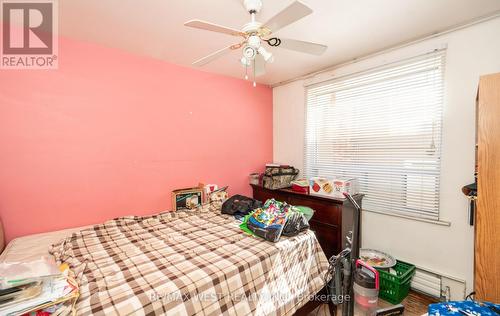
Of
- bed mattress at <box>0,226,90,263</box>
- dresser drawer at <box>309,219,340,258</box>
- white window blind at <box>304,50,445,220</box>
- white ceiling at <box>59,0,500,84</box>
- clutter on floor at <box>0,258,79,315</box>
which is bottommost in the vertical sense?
dresser drawer at <box>309,219,340,258</box>

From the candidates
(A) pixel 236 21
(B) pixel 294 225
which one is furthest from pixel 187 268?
(A) pixel 236 21

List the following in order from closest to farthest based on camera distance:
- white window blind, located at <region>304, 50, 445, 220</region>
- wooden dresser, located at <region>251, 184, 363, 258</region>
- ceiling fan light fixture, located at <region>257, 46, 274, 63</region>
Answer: ceiling fan light fixture, located at <region>257, 46, 274, 63</region>
white window blind, located at <region>304, 50, 445, 220</region>
wooden dresser, located at <region>251, 184, 363, 258</region>

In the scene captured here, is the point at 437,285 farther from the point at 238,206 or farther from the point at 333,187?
the point at 238,206

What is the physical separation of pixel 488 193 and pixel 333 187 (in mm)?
1162

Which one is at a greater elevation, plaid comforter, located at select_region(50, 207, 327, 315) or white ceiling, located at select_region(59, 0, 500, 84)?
white ceiling, located at select_region(59, 0, 500, 84)

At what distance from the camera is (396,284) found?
199 cm

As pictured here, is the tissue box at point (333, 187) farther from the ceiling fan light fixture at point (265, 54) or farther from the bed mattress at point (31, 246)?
the bed mattress at point (31, 246)

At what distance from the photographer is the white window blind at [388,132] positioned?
2059mm

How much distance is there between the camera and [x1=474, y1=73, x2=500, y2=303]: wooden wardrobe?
4.26ft

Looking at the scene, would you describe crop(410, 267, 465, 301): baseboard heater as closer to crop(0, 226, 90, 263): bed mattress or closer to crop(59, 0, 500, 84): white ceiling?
crop(59, 0, 500, 84): white ceiling

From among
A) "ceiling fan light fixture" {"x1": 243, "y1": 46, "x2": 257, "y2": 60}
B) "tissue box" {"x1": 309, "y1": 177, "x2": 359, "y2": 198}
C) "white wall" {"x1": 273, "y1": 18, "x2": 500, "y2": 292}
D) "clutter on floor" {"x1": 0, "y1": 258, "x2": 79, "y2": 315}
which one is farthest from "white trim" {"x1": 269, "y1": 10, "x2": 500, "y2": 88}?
"clutter on floor" {"x1": 0, "y1": 258, "x2": 79, "y2": 315}

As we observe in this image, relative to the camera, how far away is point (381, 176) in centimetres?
238

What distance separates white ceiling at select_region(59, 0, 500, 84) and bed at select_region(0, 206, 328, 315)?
168cm

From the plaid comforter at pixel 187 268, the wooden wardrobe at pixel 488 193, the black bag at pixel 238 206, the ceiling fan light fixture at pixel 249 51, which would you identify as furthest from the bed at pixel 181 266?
the ceiling fan light fixture at pixel 249 51
